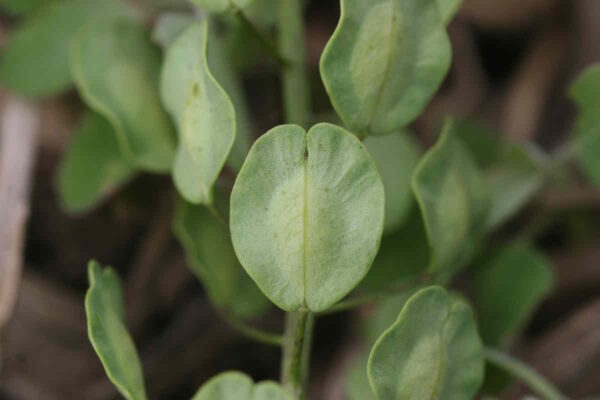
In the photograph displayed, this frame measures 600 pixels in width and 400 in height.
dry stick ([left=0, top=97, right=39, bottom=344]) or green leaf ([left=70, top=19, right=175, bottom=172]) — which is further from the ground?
green leaf ([left=70, top=19, right=175, bottom=172])

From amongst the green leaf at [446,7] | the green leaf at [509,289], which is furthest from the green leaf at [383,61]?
the green leaf at [509,289]

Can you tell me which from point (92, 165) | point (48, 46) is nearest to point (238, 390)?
point (92, 165)

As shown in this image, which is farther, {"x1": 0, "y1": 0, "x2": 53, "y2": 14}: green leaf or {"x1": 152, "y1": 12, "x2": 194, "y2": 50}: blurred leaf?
{"x1": 0, "y1": 0, "x2": 53, "y2": 14}: green leaf

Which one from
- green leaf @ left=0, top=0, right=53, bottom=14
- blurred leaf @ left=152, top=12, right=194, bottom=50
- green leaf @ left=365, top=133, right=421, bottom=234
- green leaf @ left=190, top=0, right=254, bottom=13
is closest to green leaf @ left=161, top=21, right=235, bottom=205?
green leaf @ left=190, top=0, right=254, bottom=13

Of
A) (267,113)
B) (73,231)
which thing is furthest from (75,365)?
(267,113)

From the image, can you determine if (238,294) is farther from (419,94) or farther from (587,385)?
(587,385)

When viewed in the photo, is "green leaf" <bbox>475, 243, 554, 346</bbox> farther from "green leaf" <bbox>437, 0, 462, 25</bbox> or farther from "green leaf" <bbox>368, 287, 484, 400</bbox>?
"green leaf" <bbox>437, 0, 462, 25</bbox>
